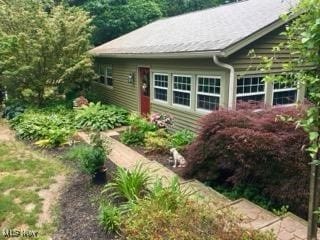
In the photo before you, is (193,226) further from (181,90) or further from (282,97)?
(282,97)

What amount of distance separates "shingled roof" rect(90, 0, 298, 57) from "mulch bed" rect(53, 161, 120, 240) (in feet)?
12.9

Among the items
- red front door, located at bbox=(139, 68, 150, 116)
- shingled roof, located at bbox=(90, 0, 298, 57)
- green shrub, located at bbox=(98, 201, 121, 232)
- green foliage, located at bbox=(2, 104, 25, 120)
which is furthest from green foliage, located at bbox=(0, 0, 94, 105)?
green shrub, located at bbox=(98, 201, 121, 232)

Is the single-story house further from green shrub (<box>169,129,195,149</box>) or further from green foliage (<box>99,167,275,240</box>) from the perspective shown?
green foliage (<box>99,167,275,240</box>)

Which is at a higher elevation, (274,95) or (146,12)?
(146,12)

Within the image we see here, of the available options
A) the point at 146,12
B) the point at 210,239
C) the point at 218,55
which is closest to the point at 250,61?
the point at 218,55

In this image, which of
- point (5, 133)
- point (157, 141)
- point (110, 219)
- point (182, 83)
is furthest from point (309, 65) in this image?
point (5, 133)

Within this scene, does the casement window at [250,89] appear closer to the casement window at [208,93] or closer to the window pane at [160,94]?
the casement window at [208,93]

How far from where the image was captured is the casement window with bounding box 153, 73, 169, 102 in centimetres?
996

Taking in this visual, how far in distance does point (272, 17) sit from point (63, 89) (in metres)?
9.09

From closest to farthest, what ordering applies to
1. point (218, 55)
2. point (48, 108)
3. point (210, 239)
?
point (210, 239)
point (218, 55)
point (48, 108)

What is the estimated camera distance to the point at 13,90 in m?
13.1

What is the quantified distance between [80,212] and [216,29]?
20.6 ft

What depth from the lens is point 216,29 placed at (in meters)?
8.82

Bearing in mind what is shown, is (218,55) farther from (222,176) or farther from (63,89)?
(63,89)
